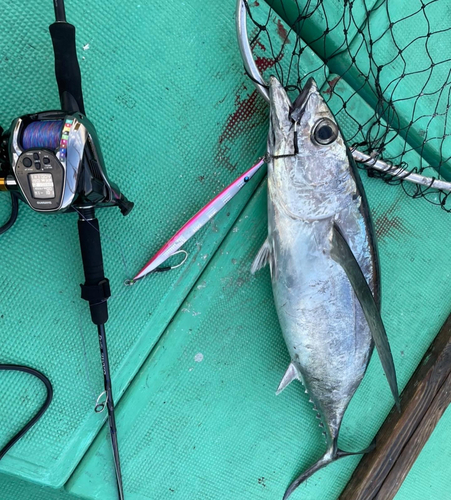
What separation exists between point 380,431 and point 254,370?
0.73 m

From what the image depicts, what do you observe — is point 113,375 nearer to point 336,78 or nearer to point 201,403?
point 201,403

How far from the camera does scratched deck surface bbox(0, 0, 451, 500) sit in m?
1.38

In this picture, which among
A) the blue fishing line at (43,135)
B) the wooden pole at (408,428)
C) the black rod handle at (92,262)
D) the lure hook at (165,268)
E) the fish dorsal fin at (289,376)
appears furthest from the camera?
the wooden pole at (408,428)

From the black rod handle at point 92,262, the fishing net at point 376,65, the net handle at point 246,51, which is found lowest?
the black rod handle at point 92,262

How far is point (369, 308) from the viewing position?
1.37m

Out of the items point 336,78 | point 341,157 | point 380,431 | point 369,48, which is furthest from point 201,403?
point 369,48

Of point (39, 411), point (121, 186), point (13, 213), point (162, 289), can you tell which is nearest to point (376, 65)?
point (121, 186)

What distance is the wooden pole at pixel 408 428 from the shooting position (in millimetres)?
1827

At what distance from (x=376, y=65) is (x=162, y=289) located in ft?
4.14

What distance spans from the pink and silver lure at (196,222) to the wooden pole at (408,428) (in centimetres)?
124

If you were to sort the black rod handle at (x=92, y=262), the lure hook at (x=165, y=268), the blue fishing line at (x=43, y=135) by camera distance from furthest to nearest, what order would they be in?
1. the lure hook at (x=165, y=268)
2. the black rod handle at (x=92, y=262)
3. the blue fishing line at (x=43, y=135)

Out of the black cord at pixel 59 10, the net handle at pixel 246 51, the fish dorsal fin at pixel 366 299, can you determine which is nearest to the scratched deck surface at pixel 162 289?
the net handle at pixel 246 51

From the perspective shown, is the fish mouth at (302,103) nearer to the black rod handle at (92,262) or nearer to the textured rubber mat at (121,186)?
the textured rubber mat at (121,186)

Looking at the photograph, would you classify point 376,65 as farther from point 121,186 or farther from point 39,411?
point 39,411
